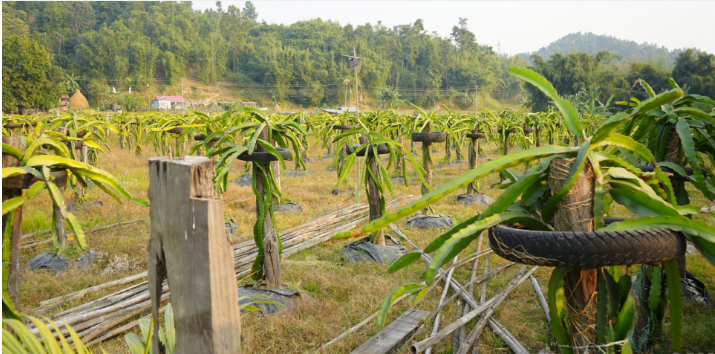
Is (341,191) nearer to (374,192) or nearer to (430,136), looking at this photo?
(430,136)

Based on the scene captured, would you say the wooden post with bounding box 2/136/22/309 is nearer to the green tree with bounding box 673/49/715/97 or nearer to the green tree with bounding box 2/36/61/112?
the green tree with bounding box 673/49/715/97

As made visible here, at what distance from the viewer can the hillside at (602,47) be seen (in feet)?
428

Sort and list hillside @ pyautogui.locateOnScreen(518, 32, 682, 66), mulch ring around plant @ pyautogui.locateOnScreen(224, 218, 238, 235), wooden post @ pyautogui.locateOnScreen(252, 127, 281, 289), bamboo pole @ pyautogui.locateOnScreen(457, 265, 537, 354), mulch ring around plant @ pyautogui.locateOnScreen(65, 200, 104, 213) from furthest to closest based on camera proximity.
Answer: hillside @ pyautogui.locateOnScreen(518, 32, 682, 66)
mulch ring around plant @ pyautogui.locateOnScreen(65, 200, 104, 213)
mulch ring around plant @ pyautogui.locateOnScreen(224, 218, 238, 235)
wooden post @ pyautogui.locateOnScreen(252, 127, 281, 289)
bamboo pole @ pyautogui.locateOnScreen(457, 265, 537, 354)

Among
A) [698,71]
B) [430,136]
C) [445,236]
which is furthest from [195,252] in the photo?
[698,71]

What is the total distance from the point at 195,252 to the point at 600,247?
1.07 metres

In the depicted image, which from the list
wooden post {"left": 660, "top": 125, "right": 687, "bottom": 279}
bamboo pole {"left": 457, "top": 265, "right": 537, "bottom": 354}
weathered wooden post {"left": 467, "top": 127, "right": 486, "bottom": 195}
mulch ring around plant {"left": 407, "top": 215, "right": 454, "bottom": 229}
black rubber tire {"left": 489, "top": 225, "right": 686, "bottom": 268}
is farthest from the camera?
weathered wooden post {"left": 467, "top": 127, "right": 486, "bottom": 195}

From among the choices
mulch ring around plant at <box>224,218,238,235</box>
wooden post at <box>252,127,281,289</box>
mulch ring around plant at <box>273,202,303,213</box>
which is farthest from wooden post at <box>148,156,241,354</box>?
mulch ring around plant at <box>273,202,303,213</box>

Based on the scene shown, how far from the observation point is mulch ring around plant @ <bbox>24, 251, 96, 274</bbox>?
4230mm

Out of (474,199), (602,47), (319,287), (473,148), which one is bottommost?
(319,287)

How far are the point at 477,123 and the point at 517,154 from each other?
21.3 feet

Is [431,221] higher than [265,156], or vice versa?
[265,156]

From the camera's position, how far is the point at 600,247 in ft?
3.83

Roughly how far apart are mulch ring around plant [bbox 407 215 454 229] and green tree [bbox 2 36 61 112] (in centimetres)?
3098

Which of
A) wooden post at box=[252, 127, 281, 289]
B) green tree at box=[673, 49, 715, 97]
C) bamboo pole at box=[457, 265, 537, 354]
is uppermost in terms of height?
green tree at box=[673, 49, 715, 97]
